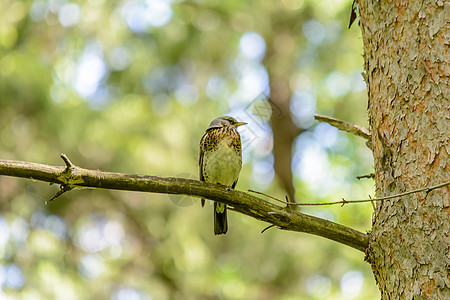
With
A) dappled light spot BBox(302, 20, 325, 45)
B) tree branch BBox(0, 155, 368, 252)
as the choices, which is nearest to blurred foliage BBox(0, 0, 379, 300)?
dappled light spot BBox(302, 20, 325, 45)

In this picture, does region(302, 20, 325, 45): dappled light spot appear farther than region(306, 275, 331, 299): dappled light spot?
Yes

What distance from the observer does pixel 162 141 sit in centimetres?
738

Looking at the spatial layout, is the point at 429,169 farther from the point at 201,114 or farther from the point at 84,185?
the point at 201,114

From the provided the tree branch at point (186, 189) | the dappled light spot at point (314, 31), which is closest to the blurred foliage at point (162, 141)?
the dappled light spot at point (314, 31)

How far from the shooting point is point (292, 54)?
8.87 metres

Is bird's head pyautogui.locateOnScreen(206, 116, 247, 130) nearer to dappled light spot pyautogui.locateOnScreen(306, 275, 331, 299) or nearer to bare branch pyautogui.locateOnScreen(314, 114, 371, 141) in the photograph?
bare branch pyautogui.locateOnScreen(314, 114, 371, 141)

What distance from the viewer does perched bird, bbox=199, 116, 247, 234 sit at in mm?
4078

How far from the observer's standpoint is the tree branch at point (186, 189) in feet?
6.86

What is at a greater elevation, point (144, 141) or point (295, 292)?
point (144, 141)

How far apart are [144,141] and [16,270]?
2428mm

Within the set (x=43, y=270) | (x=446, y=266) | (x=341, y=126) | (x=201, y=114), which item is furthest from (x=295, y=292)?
(x=446, y=266)

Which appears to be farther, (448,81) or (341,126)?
(341,126)

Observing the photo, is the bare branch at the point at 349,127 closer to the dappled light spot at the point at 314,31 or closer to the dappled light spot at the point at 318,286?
the dappled light spot at the point at 318,286

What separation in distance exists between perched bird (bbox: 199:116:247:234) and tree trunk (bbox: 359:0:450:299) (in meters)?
1.81
